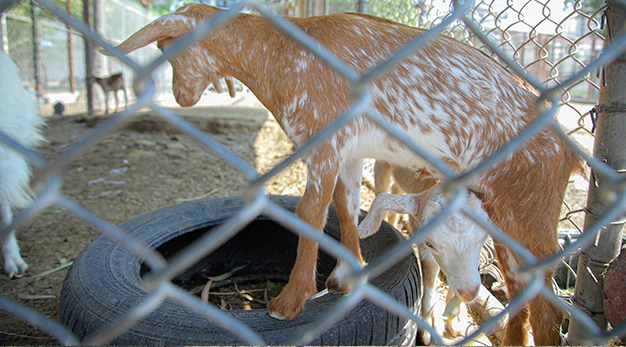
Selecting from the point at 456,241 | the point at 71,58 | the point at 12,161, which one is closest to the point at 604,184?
the point at 456,241

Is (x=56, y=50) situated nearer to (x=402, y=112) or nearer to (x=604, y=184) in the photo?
(x=402, y=112)

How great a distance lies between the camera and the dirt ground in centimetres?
284

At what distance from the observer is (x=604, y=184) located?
1.49 metres

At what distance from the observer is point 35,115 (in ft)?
12.9

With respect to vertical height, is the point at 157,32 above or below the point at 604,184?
above

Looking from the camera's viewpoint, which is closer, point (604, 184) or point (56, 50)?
point (604, 184)

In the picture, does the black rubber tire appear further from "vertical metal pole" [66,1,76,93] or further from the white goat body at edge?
"vertical metal pole" [66,1,76,93]

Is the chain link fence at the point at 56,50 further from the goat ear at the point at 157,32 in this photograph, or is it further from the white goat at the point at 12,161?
the goat ear at the point at 157,32

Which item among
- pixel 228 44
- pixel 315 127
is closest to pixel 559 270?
pixel 315 127

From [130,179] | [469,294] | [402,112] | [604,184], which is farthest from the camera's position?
[130,179]

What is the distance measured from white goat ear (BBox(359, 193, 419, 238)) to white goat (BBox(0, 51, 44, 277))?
249 cm

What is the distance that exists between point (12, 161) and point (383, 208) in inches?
112

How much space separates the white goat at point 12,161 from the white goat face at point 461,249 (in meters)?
2.83

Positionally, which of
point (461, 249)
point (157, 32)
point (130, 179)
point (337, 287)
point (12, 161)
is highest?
point (157, 32)
